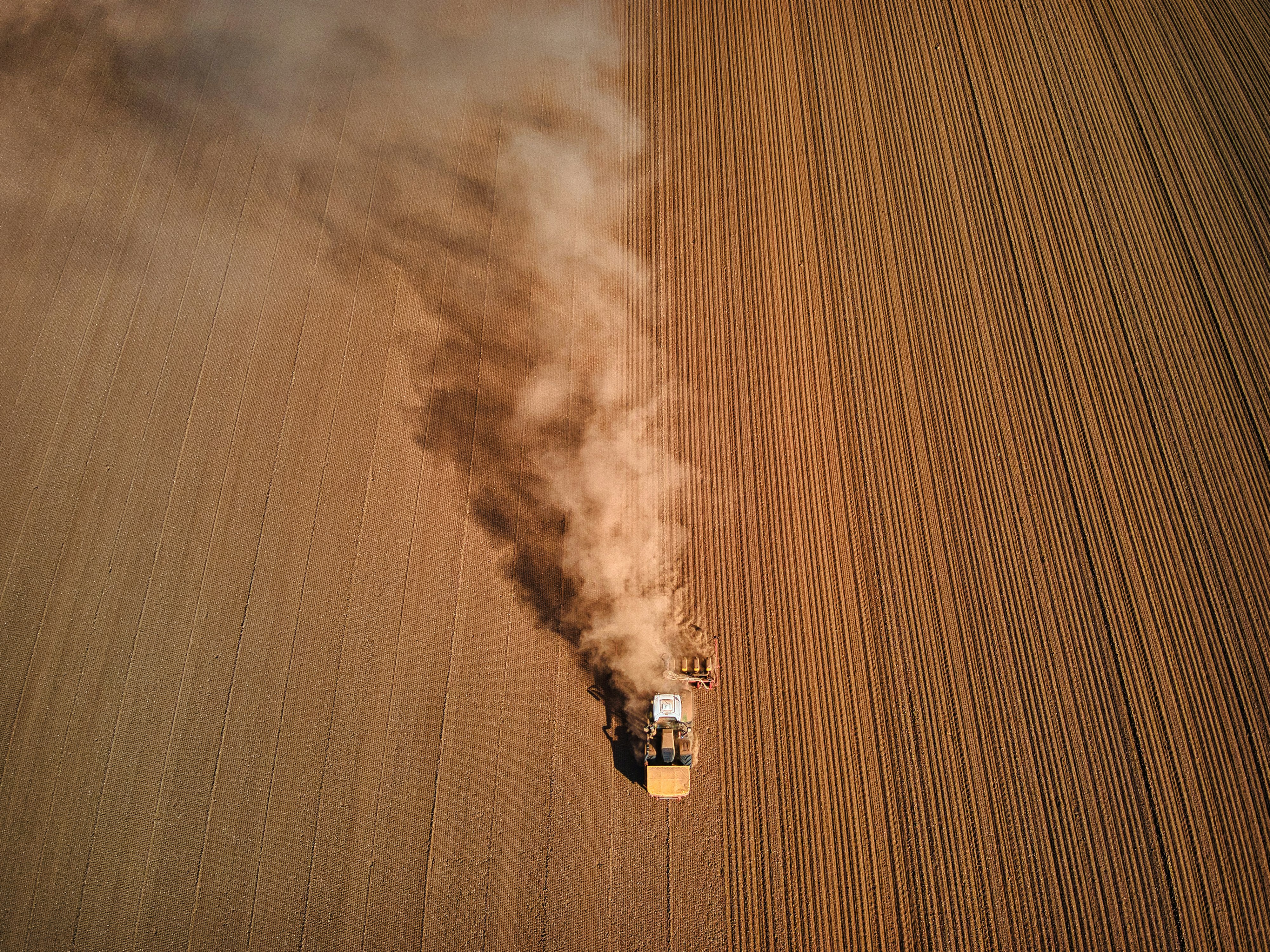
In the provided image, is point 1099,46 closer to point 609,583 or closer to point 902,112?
point 902,112

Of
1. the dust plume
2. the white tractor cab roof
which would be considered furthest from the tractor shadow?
the white tractor cab roof

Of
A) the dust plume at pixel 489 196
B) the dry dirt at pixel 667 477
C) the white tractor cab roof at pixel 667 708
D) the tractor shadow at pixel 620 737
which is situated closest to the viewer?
the dry dirt at pixel 667 477

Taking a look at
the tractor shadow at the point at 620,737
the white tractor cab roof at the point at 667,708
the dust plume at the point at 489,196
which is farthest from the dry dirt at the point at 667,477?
the white tractor cab roof at the point at 667,708

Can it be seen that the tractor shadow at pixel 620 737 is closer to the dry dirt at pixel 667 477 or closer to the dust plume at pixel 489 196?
the dust plume at pixel 489 196

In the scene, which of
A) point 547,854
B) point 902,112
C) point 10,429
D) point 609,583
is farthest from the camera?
point 902,112

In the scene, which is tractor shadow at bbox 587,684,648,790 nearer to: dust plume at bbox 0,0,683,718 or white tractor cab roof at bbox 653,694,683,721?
dust plume at bbox 0,0,683,718

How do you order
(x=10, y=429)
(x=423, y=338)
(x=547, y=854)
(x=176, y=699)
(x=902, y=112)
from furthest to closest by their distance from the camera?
1. (x=902, y=112)
2. (x=423, y=338)
3. (x=10, y=429)
4. (x=176, y=699)
5. (x=547, y=854)

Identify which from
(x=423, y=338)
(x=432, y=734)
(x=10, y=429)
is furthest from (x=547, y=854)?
(x=10, y=429)
